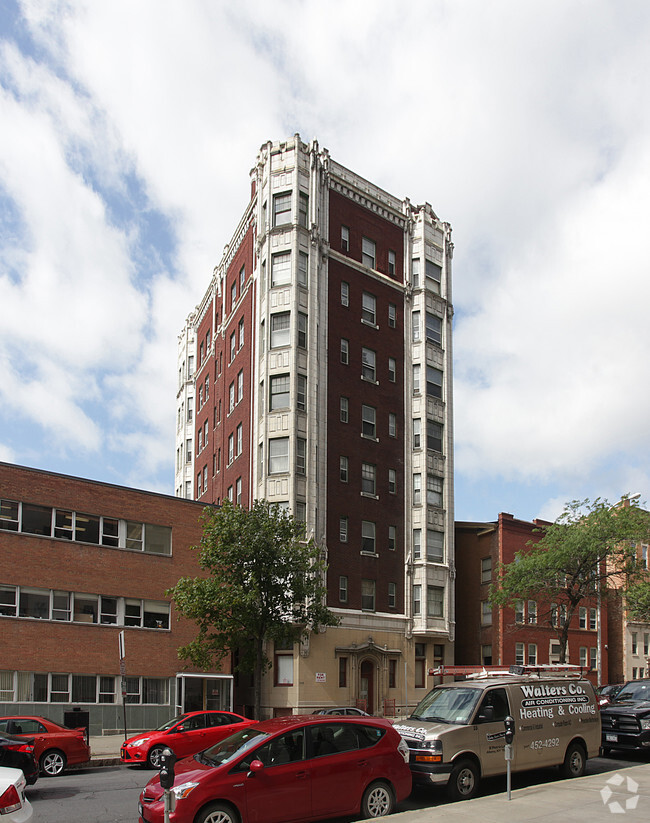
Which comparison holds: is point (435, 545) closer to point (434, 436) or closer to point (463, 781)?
point (434, 436)

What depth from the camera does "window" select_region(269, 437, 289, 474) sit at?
43094mm

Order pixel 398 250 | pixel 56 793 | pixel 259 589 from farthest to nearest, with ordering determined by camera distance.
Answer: pixel 398 250, pixel 259 589, pixel 56 793

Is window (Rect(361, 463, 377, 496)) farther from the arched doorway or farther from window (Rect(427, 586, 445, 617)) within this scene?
the arched doorway

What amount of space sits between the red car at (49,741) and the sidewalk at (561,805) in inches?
385

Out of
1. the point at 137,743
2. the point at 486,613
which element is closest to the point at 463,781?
the point at 137,743

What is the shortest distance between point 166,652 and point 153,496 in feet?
21.8

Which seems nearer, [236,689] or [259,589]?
[259,589]

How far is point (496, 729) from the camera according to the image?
16.3 m

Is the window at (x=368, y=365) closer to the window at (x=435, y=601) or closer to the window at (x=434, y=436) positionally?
the window at (x=434, y=436)

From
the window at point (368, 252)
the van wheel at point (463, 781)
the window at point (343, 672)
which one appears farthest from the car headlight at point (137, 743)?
the window at point (368, 252)

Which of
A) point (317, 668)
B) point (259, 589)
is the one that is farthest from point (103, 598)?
point (317, 668)

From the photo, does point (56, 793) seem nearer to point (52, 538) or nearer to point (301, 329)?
point (52, 538)

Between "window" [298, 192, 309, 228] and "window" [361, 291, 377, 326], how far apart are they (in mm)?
5614

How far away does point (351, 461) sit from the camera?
1795 inches
